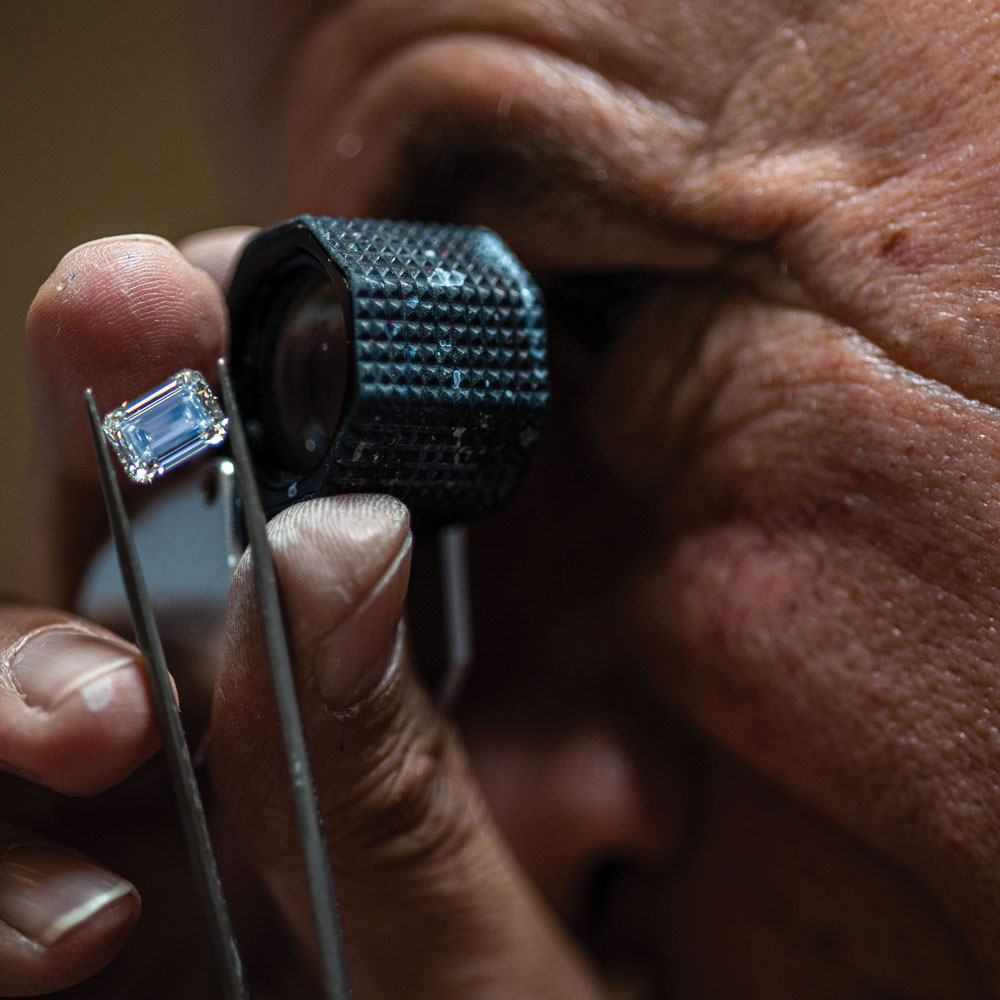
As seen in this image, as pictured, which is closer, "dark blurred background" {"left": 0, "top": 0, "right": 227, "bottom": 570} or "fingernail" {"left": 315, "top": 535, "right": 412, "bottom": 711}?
"fingernail" {"left": 315, "top": 535, "right": 412, "bottom": 711}

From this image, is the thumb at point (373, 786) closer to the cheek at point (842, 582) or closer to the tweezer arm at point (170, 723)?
the tweezer arm at point (170, 723)

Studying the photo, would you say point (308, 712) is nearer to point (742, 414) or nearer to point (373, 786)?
point (373, 786)

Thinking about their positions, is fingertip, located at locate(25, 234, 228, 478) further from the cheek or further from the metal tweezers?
the cheek

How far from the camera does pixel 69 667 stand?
37cm

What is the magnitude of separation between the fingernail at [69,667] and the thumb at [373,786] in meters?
0.04

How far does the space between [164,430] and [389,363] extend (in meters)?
0.09

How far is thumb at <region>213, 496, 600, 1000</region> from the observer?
1.15 feet

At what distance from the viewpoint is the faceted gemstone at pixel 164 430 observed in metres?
0.37

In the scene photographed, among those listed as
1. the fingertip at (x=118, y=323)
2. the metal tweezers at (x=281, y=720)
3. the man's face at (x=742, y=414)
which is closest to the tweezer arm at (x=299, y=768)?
the metal tweezers at (x=281, y=720)

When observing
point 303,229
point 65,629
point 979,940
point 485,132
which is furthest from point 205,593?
point 979,940

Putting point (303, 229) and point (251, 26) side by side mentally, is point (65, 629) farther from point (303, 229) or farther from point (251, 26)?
point (251, 26)

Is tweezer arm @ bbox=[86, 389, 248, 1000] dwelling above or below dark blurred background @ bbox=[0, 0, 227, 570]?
below

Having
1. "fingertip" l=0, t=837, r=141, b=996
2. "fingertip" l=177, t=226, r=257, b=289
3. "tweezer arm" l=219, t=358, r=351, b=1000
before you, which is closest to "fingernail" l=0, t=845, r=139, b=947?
"fingertip" l=0, t=837, r=141, b=996

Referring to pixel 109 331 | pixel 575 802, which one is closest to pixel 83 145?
pixel 109 331
